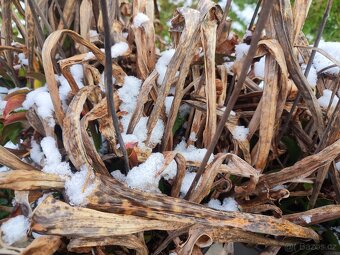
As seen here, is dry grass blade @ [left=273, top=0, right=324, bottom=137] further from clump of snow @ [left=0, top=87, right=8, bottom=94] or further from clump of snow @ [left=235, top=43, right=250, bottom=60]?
clump of snow @ [left=0, top=87, right=8, bottom=94]

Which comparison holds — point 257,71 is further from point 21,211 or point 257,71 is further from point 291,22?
point 21,211

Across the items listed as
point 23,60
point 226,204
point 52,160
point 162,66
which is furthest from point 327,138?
point 23,60

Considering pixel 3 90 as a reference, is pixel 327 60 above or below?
above

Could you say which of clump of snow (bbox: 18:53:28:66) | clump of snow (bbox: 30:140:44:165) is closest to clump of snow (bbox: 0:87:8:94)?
clump of snow (bbox: 18:53:28:66)

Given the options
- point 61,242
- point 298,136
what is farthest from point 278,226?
point 61,242

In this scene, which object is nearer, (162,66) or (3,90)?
(162,66)

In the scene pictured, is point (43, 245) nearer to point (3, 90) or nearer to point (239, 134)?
point (239, 134)
